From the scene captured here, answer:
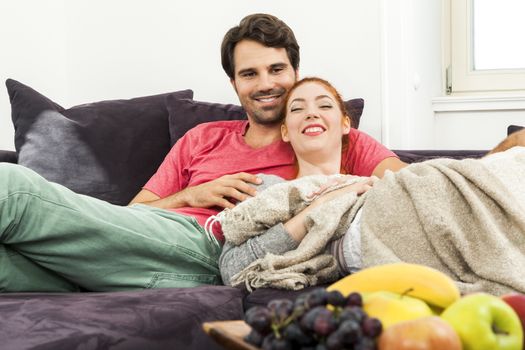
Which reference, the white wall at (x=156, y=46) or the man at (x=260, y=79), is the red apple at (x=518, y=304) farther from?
the white wall at (x=156, y=46)

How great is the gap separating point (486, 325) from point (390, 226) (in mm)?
762

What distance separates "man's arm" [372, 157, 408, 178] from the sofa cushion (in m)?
0.66

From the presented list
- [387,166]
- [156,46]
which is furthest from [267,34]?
[156,46]

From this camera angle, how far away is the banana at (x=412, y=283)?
0.91 metres

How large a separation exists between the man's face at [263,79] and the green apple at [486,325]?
149 cm

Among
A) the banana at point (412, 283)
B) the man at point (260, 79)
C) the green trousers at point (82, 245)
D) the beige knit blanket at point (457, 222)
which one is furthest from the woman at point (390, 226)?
the banana at point (412, 283)

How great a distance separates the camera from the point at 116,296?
61.4 inches

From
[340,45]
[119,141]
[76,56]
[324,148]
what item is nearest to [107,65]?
[76,56]

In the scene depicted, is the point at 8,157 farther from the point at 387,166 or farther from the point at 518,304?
the point at 518,304

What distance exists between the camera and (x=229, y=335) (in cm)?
88

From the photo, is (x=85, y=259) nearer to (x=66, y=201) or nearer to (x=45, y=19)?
(x=66, y=201)

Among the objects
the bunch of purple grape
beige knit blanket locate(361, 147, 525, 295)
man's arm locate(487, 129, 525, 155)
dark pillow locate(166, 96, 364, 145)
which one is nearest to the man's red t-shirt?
dark pillow locate(166, 96, 364, 145)

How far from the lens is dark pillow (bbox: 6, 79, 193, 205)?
97.9 inches

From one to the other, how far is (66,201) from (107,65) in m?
1.62
